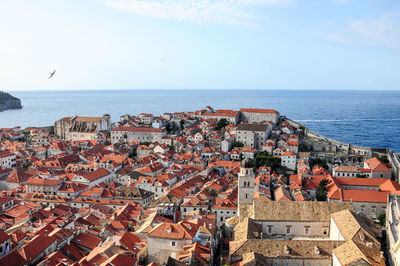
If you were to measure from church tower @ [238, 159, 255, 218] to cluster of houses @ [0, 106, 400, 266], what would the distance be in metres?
0.09

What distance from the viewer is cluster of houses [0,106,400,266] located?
880 inches

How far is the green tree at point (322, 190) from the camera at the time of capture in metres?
38.4

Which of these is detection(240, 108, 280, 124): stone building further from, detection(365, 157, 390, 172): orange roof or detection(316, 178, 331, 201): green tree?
detection(316, 178, 331, 201): green tree

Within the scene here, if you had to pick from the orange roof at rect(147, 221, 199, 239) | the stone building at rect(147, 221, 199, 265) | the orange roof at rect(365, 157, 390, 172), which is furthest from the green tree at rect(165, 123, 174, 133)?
the stone building at rect(147, 221, 199, 265)

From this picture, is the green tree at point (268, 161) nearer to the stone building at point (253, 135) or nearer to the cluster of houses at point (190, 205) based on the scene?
the cluster of houses at point (190, 205)

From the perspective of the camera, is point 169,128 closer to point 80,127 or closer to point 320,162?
point 80,127

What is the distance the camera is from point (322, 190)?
39.0 meters

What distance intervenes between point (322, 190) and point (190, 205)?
15.4m

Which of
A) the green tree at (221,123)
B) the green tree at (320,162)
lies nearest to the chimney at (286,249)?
the green tree at (320,162)

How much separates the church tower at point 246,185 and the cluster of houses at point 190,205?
0.29ft

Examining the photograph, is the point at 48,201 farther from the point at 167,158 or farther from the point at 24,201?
the point at 167,158

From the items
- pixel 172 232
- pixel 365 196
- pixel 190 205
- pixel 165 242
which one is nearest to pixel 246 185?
pixel 190 205

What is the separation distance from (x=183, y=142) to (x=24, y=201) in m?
31.1

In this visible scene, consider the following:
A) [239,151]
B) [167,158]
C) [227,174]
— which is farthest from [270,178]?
[167,158]
